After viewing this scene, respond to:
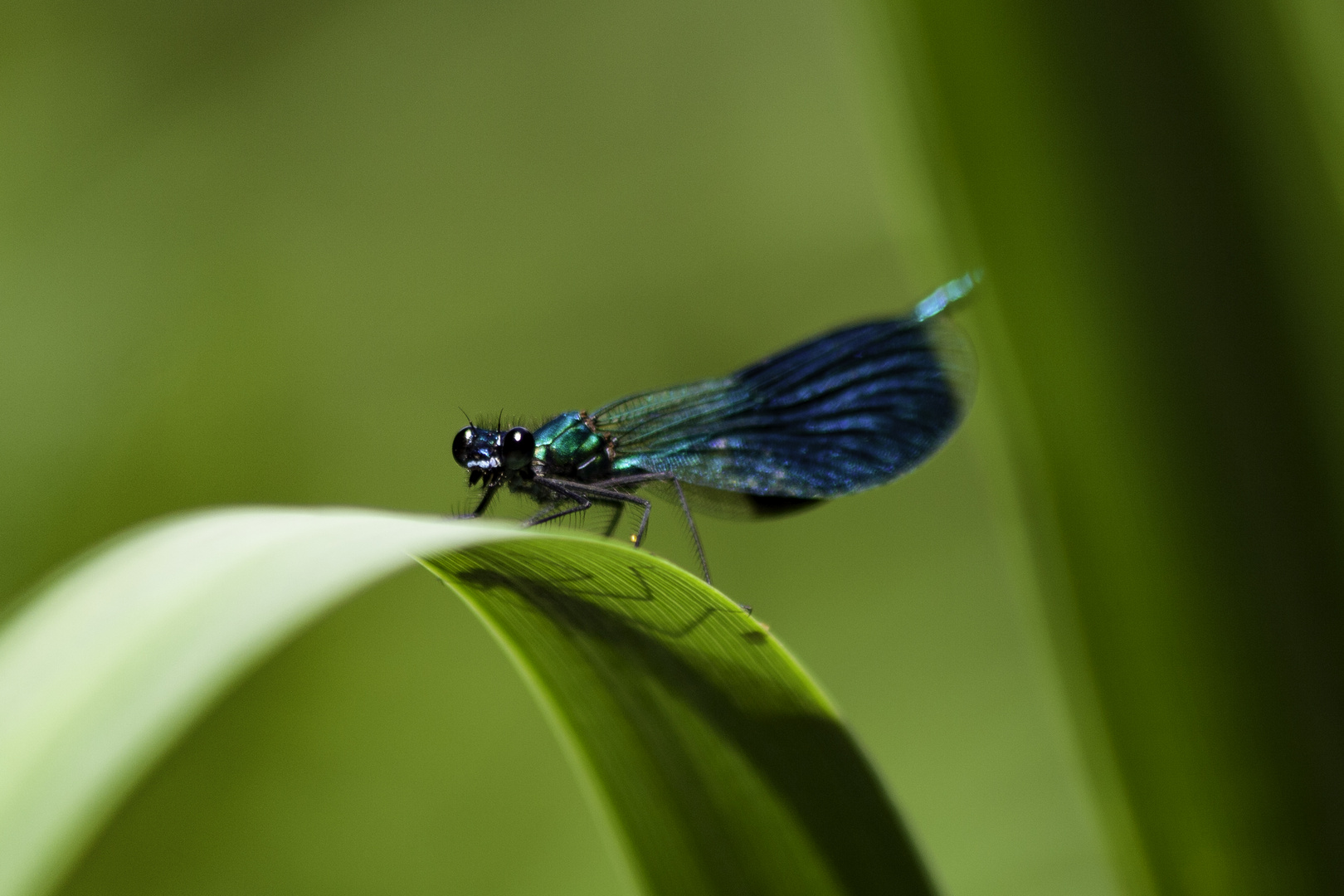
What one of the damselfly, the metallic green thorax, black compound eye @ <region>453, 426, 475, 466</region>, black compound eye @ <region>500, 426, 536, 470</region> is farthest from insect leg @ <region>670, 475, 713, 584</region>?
black compound eye @ <region>453, 426, 475, 466</region>

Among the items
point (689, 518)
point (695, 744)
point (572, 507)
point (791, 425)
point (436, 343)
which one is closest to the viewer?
point (695, 744)

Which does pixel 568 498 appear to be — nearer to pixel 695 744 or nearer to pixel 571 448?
pixel 571 448

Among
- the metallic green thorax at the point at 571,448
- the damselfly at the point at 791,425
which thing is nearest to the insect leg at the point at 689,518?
the damselfly at the point at 791,425

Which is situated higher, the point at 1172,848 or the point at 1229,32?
the point at 1229,32

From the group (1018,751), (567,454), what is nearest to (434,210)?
(567,454)

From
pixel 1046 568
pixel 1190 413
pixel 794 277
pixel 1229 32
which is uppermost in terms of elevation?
pixel 794 277

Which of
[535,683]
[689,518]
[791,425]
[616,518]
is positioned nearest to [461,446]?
[616,518]

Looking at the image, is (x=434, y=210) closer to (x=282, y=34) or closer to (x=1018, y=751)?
(x=282, y=34)

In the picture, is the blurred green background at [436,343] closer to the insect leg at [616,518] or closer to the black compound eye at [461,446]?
the insect leg at [616,518]
